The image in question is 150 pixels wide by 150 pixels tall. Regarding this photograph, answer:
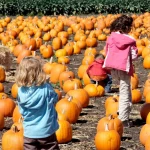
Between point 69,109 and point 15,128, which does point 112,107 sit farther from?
point 15,128

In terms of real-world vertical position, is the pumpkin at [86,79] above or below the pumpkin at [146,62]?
below

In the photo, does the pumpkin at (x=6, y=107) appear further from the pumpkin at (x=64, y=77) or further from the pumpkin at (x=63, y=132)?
the pumpkin at (x=64, y=77)

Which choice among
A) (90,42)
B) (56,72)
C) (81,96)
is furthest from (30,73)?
(90,42)

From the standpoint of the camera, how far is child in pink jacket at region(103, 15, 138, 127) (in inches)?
279

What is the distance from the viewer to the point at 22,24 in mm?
19625

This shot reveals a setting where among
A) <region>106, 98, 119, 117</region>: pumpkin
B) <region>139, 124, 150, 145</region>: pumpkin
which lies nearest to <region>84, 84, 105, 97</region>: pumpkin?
<region>106, 98, 119, 117</region>: pumpkin

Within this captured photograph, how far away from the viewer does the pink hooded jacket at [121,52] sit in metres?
7.08

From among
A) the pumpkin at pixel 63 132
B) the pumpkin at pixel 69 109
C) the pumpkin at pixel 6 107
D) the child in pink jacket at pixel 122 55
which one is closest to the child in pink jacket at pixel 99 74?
the pumpkin at pixel 69 109

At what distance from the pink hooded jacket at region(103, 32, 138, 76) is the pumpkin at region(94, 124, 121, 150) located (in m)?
1.09

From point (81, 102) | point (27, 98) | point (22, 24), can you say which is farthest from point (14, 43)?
point (27, 98)

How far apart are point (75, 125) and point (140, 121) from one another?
974 millimetres

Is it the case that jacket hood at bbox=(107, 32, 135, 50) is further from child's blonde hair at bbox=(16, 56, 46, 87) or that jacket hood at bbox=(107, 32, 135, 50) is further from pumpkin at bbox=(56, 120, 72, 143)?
child's blonde hair at bbox=(16, 56, 46, 87)

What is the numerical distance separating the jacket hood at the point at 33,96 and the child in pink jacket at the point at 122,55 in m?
2.36

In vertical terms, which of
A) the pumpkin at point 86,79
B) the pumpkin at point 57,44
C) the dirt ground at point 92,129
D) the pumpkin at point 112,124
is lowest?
the dirt ground at point 92,129
